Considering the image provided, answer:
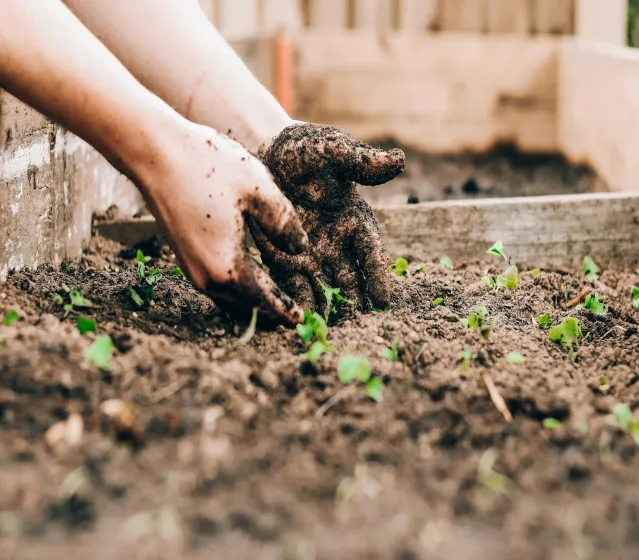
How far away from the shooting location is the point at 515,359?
1329 mm

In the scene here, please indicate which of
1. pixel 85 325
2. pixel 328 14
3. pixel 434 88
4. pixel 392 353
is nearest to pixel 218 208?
pixel 85 325

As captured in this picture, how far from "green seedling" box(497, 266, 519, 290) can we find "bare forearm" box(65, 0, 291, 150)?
67cm

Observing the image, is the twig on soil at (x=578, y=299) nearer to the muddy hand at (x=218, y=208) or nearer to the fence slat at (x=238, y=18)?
the muddy hand at (x=218, y=208)

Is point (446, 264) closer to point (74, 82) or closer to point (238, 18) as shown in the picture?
point (74, 82)

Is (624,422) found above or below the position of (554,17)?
below

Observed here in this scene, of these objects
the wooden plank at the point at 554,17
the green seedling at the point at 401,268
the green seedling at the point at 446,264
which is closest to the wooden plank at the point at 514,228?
the green seedling at the point at 446,264

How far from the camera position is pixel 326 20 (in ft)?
15.0

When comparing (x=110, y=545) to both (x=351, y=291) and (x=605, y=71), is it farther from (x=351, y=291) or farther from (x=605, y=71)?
(x=605, y=71)

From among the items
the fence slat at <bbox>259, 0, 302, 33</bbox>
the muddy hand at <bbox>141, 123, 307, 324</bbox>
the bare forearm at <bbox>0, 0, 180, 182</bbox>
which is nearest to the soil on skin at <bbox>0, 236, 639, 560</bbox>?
the muddy hand at <bbox>141, 123, 307, 324</bbox>

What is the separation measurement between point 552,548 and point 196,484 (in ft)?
1.40

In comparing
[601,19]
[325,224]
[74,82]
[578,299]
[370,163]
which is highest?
[601,19]

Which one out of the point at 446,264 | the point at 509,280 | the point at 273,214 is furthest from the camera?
the point at 446,264

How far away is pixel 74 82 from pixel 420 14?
354 cm

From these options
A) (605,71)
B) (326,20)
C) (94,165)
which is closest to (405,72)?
(326,20)
